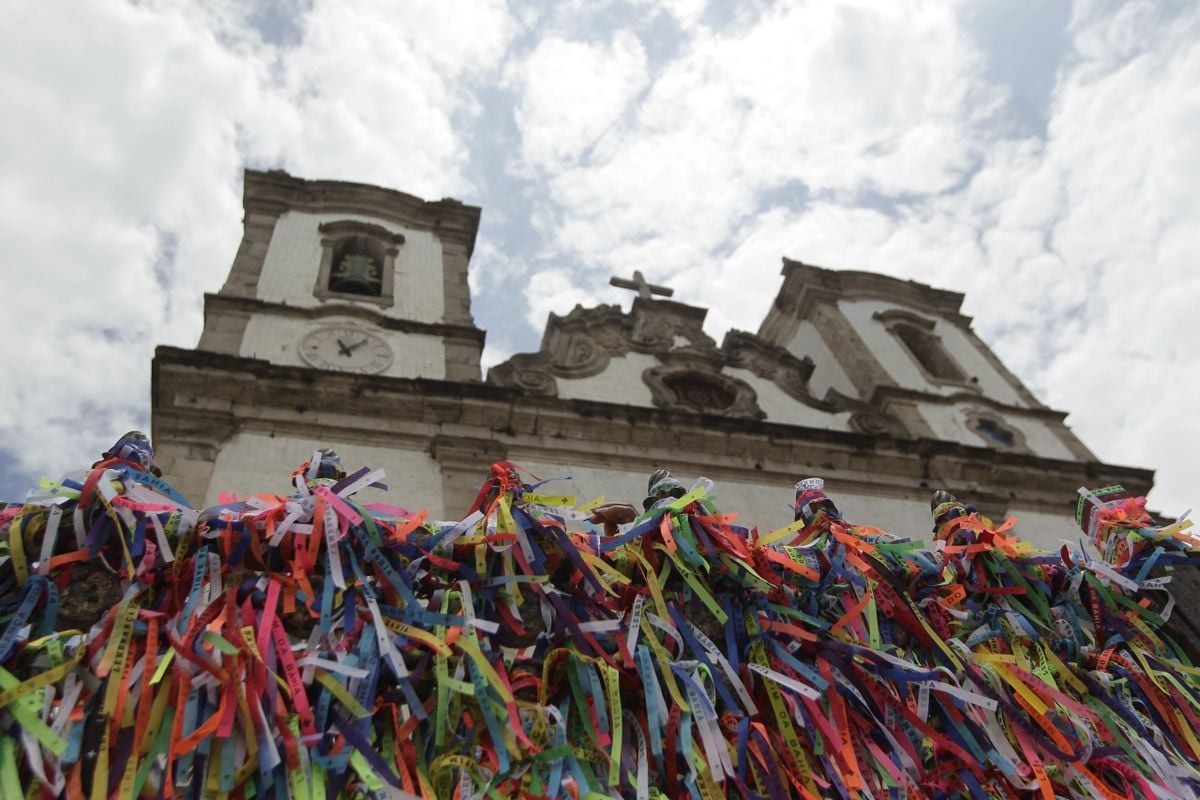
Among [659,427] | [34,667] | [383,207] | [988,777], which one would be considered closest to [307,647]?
[34,667]

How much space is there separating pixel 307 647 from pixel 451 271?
10740 millimetres

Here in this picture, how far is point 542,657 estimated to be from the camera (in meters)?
3.10

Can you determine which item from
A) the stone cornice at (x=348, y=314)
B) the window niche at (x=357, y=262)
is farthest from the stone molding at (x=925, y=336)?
the window niche at (x=357, y=262)

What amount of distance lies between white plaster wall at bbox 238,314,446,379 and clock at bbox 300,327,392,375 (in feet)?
0.28

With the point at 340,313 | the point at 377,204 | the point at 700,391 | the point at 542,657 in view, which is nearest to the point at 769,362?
the point at 700,391

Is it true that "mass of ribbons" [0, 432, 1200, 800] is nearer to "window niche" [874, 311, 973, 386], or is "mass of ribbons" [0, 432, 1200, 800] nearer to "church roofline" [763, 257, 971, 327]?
"window niche" [874, 311, 973, 386]

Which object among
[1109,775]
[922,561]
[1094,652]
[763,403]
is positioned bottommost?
[1109,775]

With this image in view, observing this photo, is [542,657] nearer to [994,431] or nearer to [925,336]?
[994,431]

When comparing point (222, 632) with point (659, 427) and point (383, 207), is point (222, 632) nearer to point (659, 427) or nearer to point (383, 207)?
point (659, 427)

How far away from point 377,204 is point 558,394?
17.9 feet

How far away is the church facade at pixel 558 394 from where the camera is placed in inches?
351

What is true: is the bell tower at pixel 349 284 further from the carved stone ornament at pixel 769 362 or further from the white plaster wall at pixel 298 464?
the carved stone ornament at pixel 769 362

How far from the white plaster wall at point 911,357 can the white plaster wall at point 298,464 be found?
27.6ft

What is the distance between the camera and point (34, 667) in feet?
8.38
